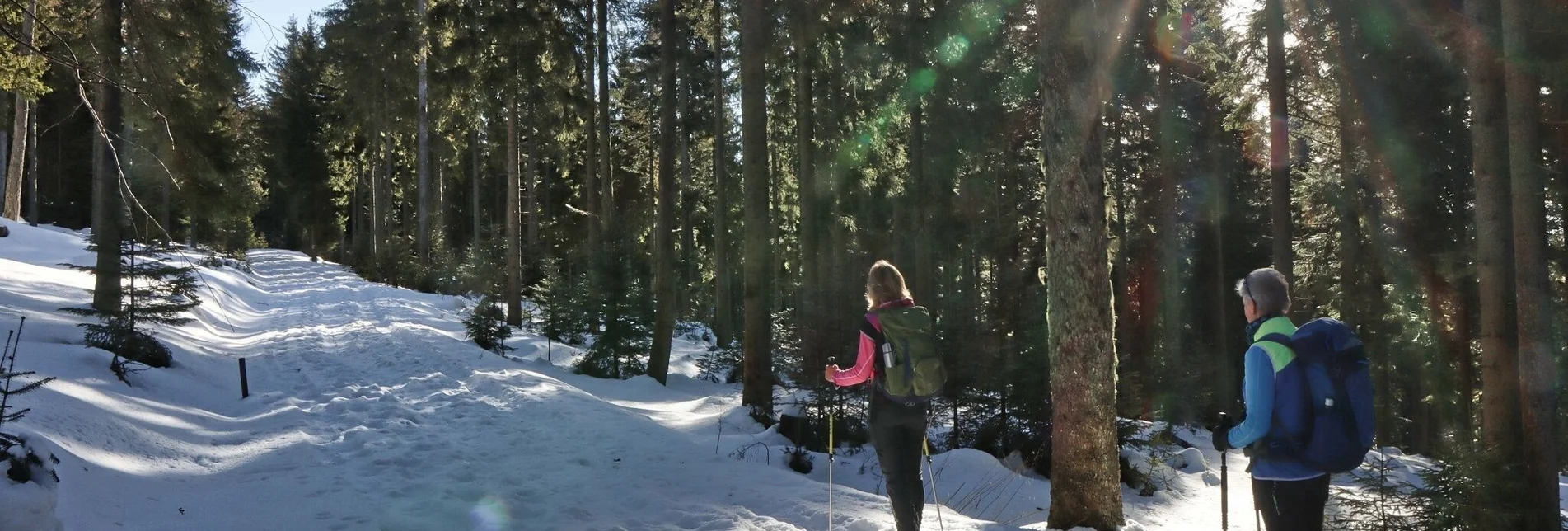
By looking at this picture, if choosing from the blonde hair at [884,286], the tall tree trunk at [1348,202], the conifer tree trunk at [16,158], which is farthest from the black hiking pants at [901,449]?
the conifer tree trunk at [16,158]

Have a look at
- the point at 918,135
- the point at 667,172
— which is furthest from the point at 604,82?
the point at 918,135

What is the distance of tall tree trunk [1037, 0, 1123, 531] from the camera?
6285mm

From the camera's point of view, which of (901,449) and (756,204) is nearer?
(901,449)

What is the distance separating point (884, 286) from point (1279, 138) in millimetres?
12182

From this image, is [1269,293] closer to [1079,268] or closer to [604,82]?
[1079,268]

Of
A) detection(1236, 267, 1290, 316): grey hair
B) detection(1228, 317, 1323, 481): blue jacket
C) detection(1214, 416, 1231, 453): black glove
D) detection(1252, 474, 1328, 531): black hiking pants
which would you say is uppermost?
detection(1236, 267, 1290, 316): grey hair

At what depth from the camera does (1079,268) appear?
6.27 metres

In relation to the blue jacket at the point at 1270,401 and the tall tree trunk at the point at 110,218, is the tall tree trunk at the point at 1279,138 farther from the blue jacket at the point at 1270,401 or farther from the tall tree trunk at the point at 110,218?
the tall tree trunk at the point at 110,218

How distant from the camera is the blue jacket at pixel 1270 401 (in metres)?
3.86

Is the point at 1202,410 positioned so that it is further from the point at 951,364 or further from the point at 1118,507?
the point at 1118,507

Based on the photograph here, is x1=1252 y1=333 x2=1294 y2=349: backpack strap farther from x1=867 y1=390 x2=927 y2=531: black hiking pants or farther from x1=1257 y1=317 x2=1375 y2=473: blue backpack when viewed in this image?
x1=867 y1=390 x2=927 y2=531: black hiking pants

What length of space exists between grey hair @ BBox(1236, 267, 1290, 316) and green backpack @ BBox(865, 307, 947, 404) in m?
1.66

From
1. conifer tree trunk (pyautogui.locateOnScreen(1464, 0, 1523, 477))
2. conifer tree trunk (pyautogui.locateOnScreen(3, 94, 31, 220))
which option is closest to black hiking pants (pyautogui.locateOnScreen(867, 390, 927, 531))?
conifer tree trunk (pyautogui.locateOnScreen(1464, 0, 1523, 477))

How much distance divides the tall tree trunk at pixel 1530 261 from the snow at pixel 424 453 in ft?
9.76
